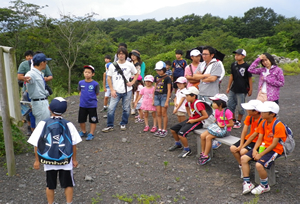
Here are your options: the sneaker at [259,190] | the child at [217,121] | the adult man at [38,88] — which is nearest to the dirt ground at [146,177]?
the sneaker at [259,190]

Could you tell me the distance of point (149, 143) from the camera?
5965 millimetres

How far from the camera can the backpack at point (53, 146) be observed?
328cm

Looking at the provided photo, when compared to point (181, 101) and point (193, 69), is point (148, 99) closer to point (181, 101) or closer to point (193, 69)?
point (181, 101)

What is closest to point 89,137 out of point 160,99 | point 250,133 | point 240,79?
point 160,99

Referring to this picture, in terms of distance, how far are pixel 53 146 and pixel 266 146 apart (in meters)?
2.84

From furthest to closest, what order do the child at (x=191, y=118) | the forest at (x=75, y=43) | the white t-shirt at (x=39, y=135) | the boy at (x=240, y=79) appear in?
1. the forest at (x=75, y=43)
2. the boy at (x=240, y=79)
3. the child at (x=191, y=118)
4. the white t-shirt at (x=39, y=135)

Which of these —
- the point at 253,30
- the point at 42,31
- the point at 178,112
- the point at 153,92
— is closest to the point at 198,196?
the point at 178,112

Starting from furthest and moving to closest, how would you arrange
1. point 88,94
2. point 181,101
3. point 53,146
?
point 88,94, point 181,101, point 53,146

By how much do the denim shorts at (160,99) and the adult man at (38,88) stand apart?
2388 millimetres

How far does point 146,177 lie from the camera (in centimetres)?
453

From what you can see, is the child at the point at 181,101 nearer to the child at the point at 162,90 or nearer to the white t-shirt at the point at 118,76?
the child at the point at 162,90

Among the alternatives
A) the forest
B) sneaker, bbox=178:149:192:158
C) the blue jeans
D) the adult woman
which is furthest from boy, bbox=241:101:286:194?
the forest

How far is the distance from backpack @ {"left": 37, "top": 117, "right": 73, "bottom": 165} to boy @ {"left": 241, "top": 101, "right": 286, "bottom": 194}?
247 centimetres

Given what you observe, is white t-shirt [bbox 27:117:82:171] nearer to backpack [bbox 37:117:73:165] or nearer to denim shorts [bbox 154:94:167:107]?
backpack [bbox 37:117:73:165]
